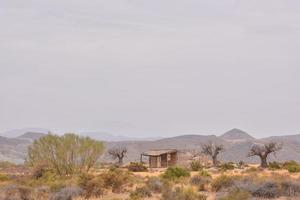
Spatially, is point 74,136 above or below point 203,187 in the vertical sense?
above

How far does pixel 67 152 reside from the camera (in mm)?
40781

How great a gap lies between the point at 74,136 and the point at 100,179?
12702 mm

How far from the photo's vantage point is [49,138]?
134ft

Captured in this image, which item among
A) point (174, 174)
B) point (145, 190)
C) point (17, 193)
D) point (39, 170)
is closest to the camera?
point (17, 193)

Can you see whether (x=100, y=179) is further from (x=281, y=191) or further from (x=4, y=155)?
(x=4, y=155)

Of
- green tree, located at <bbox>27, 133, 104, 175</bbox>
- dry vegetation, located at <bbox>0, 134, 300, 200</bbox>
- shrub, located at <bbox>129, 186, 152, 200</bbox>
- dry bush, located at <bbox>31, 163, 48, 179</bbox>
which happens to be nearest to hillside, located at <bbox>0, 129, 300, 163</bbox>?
green tree, located at <bbox>27, 133, 104, 175</bbox>

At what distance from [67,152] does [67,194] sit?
51.6ft

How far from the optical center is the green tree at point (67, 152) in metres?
40.8

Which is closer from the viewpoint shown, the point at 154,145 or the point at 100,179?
the point at 100,179

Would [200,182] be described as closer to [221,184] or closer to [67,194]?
[221,184]

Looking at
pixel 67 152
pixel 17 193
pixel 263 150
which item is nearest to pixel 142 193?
pixel 17 193

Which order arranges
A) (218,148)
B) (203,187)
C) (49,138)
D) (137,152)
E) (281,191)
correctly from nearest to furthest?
(281,191), (203,187), (49,138), (218,148), (137,152)

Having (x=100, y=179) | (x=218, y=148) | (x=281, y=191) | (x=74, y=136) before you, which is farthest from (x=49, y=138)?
(x=218, y=148)

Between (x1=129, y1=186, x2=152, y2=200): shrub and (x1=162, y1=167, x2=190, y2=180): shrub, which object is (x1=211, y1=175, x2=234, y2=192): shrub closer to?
(x1=129, y1=186, x2=152, y2=200): shrub
